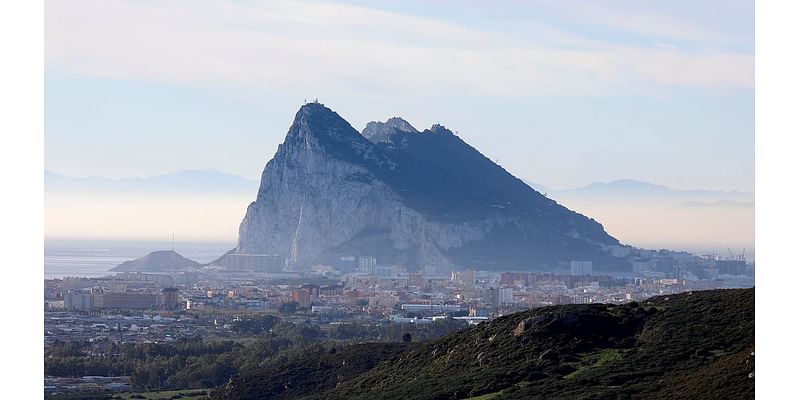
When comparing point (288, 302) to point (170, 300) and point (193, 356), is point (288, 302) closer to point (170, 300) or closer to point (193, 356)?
point (170, 300)

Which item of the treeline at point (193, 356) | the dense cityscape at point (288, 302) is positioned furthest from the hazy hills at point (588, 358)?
the dense cityscape at point (288, 302)

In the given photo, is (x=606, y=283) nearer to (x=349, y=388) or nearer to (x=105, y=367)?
(x=105, y=367)

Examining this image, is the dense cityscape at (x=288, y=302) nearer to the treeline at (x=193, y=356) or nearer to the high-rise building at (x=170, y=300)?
the high-rise building at (x=170, y=300)

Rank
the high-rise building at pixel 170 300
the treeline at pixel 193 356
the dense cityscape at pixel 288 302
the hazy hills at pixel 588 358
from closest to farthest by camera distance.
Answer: the hazy hills at pixel 588 358
the treeline at pixel 193 356
the dense cityscape at pixel 288 302
the high-rise building at pixel 170 300

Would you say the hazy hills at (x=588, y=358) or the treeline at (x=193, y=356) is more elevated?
the hazy hills at (x=588, y=358)

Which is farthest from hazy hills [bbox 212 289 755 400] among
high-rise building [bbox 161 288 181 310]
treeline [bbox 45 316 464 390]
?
high-rise building [bbox 161 288 181 310]

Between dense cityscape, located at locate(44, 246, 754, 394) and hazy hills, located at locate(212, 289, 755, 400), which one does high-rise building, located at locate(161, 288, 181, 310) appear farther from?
hazy hills, located at locate(212, 289, 755, 400)
